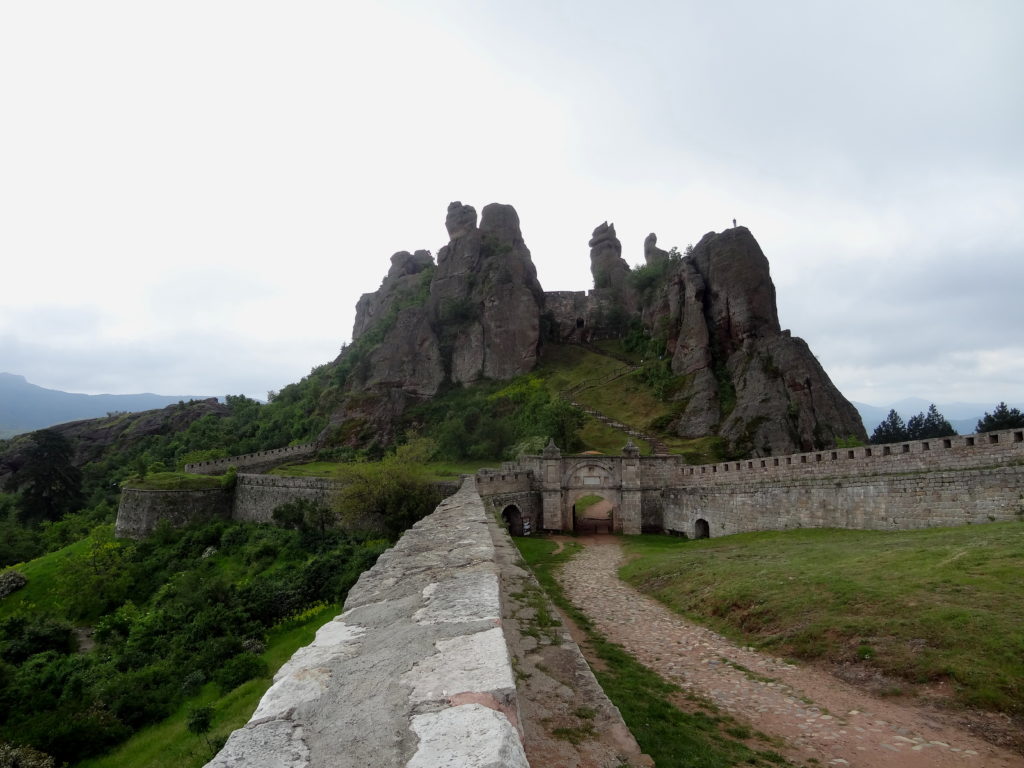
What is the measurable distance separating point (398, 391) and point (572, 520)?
33481 mm

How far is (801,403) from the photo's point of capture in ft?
141

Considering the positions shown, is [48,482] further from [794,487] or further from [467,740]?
[467,740]

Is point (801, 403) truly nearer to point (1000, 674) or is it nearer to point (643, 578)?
point (643, 578)

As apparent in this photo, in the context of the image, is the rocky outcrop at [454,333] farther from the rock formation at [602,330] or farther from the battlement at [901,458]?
the battlement at [901,458]

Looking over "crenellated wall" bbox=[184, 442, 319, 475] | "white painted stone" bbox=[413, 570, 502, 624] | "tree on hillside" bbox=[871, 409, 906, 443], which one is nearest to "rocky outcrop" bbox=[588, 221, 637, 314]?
"tree on hillside" bbox=[871, 409, 906, 443]

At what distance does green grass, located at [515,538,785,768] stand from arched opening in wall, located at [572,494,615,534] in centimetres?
2450

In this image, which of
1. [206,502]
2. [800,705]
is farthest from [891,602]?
[206,502]

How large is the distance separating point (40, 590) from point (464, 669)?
40437 mm

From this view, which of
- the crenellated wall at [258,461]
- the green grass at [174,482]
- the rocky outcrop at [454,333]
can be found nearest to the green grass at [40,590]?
the green grass at [174,482]

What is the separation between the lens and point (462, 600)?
175 inches

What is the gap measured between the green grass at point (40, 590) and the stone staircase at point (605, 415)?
3770 cm

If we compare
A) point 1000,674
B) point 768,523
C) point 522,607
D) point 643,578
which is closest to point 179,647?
point 643,578

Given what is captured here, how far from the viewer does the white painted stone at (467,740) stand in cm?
197

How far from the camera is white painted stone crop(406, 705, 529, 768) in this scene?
1972mm
